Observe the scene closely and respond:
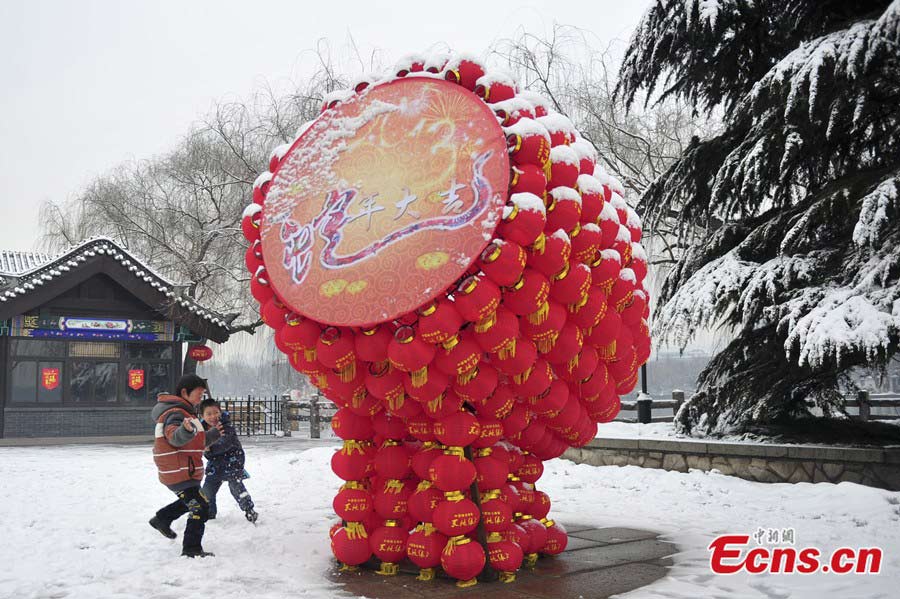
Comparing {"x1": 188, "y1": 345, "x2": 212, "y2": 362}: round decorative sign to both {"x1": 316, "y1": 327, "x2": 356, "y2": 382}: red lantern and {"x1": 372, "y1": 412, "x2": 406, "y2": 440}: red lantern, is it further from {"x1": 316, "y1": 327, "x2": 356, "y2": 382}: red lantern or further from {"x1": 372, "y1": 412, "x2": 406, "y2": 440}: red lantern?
{"x1": 316, "y1": 327, "x2": 356, "y2": 382}: red lantern

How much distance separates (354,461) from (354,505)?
31 cm

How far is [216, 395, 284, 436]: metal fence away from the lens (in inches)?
862

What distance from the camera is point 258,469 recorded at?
1263cm

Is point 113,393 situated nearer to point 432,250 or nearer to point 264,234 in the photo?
point 264,234

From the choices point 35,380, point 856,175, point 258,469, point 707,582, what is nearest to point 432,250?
point 707,582

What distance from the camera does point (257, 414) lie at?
22.2m

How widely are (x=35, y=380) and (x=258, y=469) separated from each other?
9.75 meters

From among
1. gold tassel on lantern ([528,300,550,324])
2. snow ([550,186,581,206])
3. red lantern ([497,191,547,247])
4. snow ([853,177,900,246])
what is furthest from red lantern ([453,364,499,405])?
snow ([853,177,900,246])

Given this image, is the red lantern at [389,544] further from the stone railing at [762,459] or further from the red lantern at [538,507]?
the stone railing at [762,459]

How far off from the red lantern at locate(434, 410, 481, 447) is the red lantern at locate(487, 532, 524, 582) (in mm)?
738

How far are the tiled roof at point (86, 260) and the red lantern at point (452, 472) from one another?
50.9 ft

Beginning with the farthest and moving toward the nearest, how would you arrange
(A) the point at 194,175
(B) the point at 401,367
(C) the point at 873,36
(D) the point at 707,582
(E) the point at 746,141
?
(A) the point at 194,175, (E) the point at 746,141, (C) the point at 873,36, (D) the point at 707,582, (B) the point at 401,367

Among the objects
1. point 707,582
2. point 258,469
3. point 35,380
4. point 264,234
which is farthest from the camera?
point 35,380

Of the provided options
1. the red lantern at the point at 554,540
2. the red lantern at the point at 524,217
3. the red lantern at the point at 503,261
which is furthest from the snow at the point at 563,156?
the red lantern at the point at 554,540
